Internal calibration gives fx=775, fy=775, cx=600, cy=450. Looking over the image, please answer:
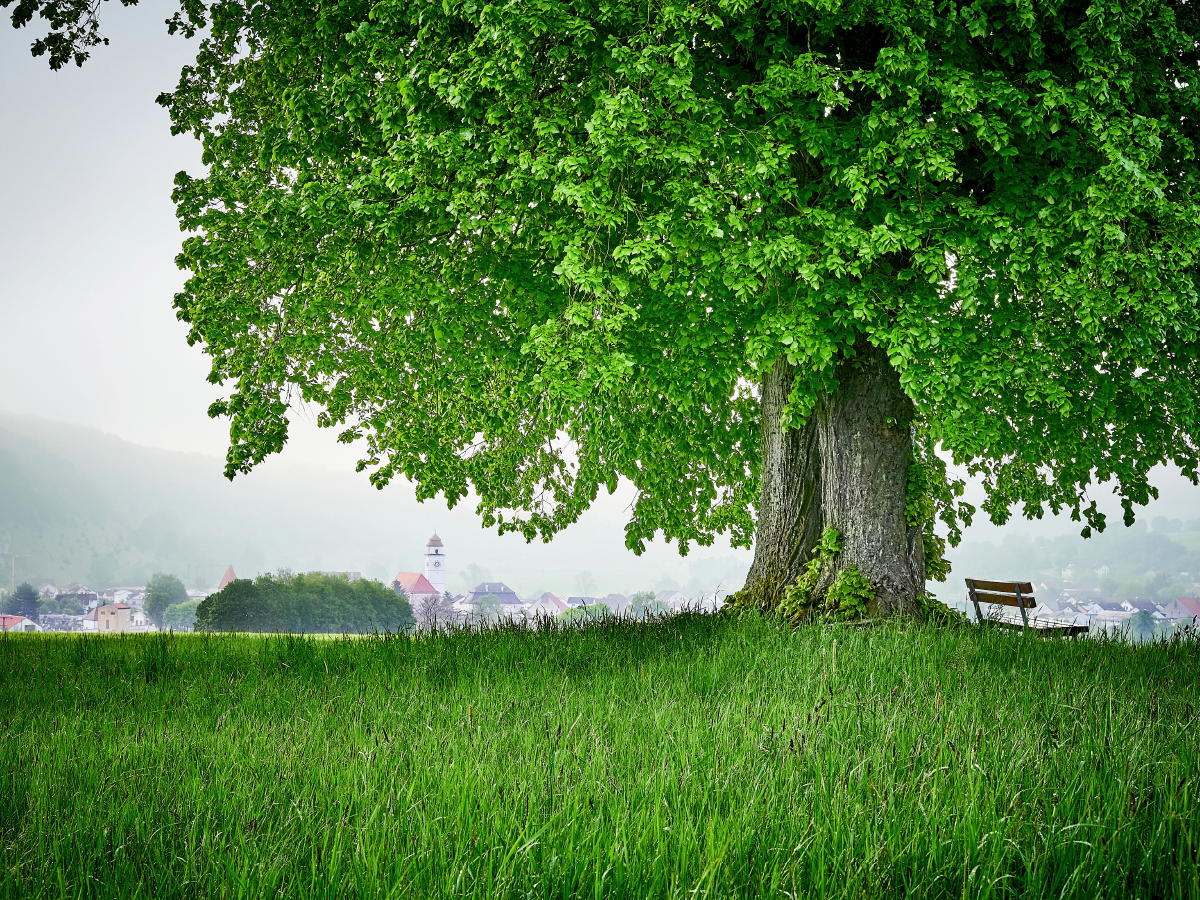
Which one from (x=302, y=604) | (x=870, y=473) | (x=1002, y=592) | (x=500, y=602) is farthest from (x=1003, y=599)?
(x=500, y=602)

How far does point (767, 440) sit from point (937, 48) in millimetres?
4935

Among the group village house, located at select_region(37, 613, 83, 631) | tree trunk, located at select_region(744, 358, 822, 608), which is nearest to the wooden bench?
tree trunk, located at select_region(744, 358, 822, 608)

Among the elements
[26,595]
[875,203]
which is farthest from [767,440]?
[26,595]

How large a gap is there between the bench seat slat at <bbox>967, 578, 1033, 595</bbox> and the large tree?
161cm

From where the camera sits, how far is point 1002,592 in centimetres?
1092

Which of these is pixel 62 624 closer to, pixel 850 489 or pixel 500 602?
pixel 850 489

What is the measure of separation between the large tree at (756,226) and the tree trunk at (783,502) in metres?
0.04

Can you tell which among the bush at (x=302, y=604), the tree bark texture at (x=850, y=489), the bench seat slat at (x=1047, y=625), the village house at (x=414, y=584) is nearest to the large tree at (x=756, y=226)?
the tree bark texture at (x=850, y=489)

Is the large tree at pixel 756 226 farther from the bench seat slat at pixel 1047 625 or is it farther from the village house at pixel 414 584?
the village house at pixel 414 584

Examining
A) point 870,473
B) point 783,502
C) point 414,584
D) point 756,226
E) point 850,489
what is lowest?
point 414,584

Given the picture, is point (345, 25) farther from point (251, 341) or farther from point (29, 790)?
point (29, 790)

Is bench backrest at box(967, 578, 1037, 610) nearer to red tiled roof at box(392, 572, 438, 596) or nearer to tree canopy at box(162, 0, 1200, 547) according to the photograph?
tree canopy at box(162, 0, 1200, 547)

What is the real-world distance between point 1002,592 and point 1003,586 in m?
0.09

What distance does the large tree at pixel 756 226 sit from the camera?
7.13 m
